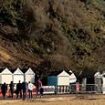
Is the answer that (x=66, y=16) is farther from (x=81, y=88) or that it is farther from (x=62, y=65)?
(x=81, y=88)

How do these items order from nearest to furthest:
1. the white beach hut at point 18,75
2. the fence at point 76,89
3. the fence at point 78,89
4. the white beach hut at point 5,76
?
the fence at point 76,89 < the fence at point 78,89 < the white beach hut at point 5,76 < the white beach hut at point 18,75

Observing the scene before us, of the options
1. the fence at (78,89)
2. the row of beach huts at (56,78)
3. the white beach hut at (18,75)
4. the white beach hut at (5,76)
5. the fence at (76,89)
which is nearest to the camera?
the fence at (76,89)

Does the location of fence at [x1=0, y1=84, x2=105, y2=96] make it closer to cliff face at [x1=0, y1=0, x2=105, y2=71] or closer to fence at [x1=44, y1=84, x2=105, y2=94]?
fence at [x1=44, y1=84, x2=105, y2=94]

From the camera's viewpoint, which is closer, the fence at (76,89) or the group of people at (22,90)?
the group of people at (22,90)

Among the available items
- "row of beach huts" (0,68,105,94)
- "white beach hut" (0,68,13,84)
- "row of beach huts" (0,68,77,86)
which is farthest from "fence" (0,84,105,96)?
"white beach hut" (0,68,13,84)

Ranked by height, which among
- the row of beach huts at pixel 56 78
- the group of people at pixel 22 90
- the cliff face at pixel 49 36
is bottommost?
the group of people at pixel 22 90

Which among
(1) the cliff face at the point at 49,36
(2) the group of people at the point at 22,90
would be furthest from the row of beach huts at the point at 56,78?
(2) the group of people at the point at 22,90

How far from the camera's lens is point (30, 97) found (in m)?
54.5

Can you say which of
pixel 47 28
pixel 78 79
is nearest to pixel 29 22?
pixel 47 28

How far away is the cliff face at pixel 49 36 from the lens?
9144 cm

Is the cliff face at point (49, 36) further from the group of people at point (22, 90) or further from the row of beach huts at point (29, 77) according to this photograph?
the group of people at point (22, 90)

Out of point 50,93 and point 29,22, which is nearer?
point 50,93

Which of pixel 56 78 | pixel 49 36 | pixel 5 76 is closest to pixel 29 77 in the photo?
pixel 56 78

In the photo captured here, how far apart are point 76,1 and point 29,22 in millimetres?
17584
